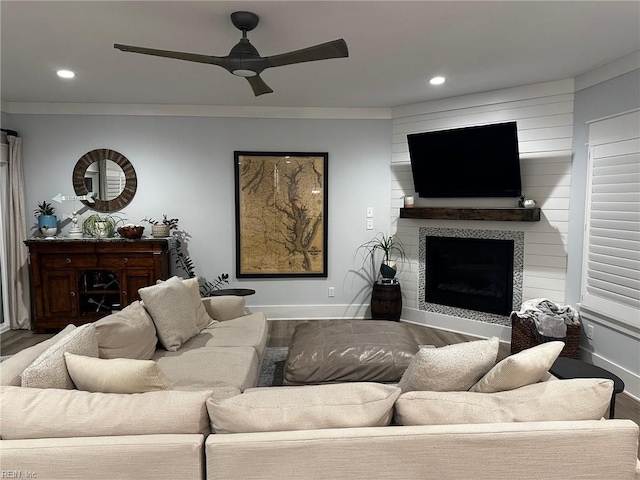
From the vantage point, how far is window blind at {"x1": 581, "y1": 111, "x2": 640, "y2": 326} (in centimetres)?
313

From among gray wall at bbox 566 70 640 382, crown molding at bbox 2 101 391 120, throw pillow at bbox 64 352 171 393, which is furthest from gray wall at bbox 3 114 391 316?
throw pillow at bbox 64 352 171 393

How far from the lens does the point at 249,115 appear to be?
486cm

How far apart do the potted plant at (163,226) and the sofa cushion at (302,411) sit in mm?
3618

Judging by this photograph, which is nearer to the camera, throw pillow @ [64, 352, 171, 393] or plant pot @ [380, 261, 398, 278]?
throw pillow @ [64, 352, 171, 393]

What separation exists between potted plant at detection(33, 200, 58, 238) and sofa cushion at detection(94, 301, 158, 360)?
2.62 meters

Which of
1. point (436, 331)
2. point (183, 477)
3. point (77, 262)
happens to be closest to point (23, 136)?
point (77, 262)

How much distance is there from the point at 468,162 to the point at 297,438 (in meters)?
3.59

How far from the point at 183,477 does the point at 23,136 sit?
4.87 meters

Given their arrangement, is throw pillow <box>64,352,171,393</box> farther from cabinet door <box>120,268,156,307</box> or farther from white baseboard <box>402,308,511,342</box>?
white baseboard <box>402,308,511,342</box>

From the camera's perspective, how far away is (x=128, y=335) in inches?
94.7

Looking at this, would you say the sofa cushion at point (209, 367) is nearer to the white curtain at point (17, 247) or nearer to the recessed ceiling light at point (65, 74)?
the recessed ceiling light at point (65, 74)

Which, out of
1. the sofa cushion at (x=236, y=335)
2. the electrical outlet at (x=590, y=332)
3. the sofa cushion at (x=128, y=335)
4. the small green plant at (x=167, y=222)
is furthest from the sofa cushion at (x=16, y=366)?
the electrical outlet at (x=590, y=332)

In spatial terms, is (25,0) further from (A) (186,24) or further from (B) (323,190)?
(B) (323,190)

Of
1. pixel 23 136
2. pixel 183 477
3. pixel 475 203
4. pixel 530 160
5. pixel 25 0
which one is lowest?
pixel 183 477
